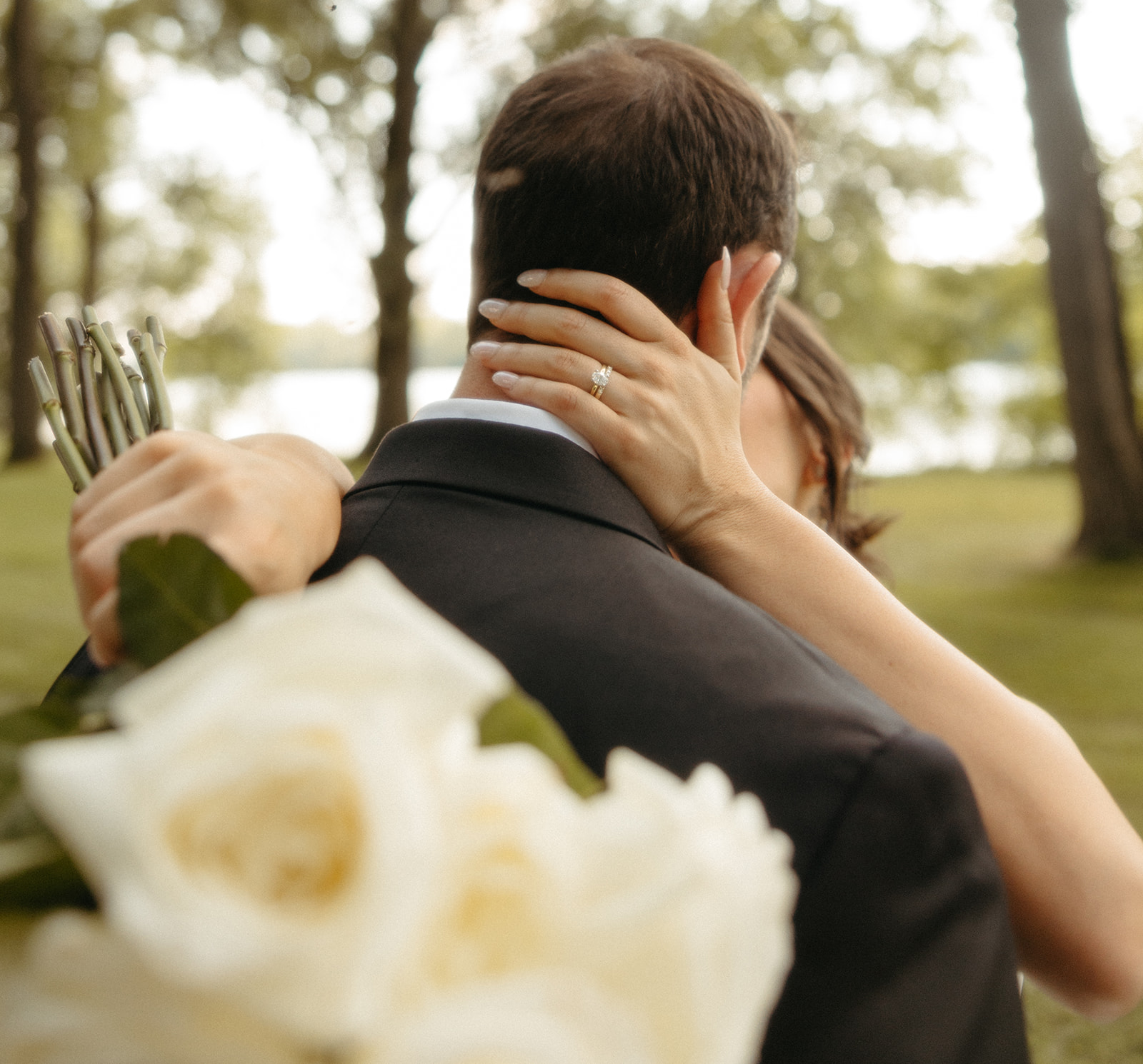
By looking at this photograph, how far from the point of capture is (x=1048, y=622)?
30.0ft

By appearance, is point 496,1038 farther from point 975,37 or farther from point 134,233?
point 134,233

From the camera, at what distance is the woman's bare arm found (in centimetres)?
132

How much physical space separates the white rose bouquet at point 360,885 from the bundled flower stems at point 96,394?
3.33ft

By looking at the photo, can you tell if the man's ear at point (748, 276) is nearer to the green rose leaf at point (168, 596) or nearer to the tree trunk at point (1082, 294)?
the green rose leaf at point (168, 596)

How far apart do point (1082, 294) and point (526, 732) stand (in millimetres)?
11329

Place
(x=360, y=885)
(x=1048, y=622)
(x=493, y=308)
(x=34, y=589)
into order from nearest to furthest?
(x=360, y=885)
(x=493, y=308)
(x=34, y=589)
(x=1048, y=622)

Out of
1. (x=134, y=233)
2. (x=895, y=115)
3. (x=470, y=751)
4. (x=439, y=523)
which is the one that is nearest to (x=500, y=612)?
(x=439, y=523)

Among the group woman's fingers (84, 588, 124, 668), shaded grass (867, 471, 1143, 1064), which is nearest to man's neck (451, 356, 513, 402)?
woman's fingers (84, 588, 124, 668)

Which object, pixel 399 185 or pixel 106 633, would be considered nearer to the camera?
pixel 106 633

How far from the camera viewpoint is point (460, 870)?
Answer: 1.95 ft

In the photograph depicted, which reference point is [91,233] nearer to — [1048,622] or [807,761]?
[1048,622]

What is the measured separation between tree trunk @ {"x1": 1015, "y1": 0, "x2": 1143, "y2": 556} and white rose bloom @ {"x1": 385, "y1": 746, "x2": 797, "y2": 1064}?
11.3 metres

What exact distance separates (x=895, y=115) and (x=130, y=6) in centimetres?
1136

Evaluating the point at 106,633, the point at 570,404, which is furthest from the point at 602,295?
the point at 106,633
